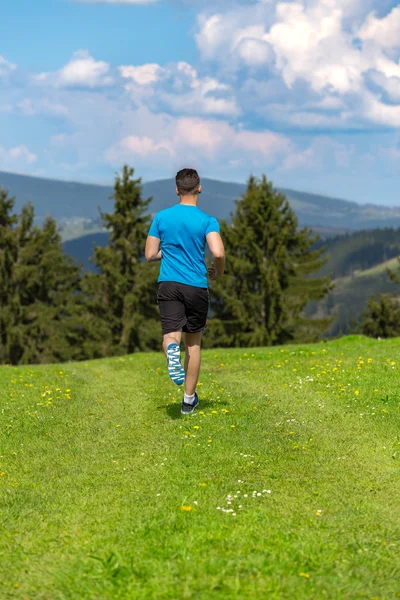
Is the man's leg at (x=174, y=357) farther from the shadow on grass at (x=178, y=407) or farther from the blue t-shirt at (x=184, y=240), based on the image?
the shadow on grass at (x=178, y=407)

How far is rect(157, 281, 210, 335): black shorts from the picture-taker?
1100 cm

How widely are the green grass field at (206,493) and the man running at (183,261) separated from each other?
158cm

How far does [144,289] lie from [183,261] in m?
49.4

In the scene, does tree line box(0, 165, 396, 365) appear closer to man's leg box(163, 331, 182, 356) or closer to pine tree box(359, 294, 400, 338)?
pine tree box(359, 294, 400, 338)

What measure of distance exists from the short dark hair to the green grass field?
383 cm

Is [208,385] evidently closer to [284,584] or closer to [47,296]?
[284,584]

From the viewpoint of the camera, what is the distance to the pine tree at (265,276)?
190 ft

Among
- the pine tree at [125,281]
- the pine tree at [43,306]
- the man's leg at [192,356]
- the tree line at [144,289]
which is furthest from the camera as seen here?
the pine tree at [43,306]

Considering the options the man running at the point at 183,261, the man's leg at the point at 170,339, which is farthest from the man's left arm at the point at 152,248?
the man's leg at the point at 170,339

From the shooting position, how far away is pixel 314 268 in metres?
59.4

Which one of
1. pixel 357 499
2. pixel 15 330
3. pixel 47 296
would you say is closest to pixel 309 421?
pixel 357 499

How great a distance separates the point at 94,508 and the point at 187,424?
411 centimetres

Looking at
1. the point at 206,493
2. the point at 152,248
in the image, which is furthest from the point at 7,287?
the point at 206,493

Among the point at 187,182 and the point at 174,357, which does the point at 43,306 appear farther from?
the point at 187,182
